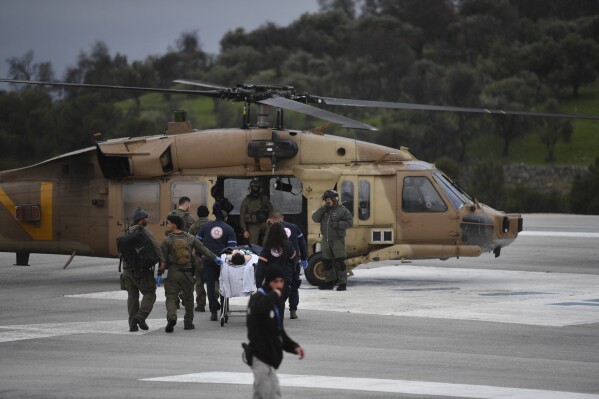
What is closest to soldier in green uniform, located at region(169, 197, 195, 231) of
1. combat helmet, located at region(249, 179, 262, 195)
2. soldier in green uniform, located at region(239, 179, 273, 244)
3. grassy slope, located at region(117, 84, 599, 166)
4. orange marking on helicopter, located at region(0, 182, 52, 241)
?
soldier in green uniform, located at region(239, 179, 273, 244)

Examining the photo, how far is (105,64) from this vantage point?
10512 cm

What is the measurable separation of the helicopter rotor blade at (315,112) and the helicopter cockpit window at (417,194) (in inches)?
119

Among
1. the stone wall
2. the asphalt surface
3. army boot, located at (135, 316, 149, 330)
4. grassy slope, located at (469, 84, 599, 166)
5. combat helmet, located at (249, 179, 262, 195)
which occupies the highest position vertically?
grassy slope, located at (469, 84, 599, 166)

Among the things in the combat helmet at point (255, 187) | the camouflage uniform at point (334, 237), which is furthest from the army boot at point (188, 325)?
the combat helmet at point (255, 187)

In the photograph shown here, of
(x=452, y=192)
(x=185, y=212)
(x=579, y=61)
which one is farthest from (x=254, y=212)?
(x=579, y=61)

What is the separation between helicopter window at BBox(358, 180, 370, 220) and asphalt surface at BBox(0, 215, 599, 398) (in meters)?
1.33

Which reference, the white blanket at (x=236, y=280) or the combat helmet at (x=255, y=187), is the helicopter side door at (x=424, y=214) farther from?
the white blanket at (x=236, y=280)

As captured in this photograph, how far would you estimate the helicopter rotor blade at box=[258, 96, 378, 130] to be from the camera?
18812 mm

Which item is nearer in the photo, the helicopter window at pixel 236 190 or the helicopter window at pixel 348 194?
the helicopter window at pixel 348 194

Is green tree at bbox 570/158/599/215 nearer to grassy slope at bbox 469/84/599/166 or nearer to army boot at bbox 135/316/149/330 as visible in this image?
grassy slope at bbox 469/84/599/166

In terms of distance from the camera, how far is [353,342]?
50.9 ft

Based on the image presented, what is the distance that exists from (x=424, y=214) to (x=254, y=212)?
310cm

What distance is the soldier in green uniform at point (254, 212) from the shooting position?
2217 cm

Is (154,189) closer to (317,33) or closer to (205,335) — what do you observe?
(205,335)
